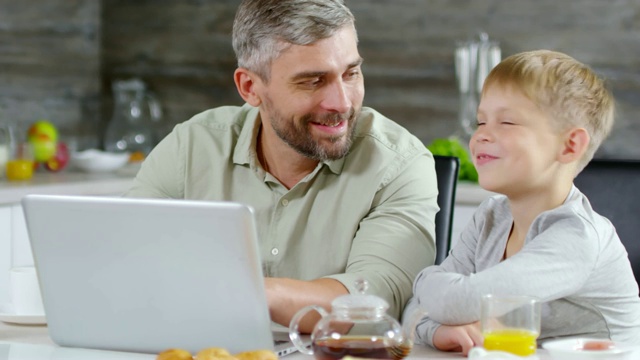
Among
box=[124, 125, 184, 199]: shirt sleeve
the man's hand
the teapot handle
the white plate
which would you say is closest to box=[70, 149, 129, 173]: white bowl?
box=[124, 125, 184, 199]: shirt sleeve

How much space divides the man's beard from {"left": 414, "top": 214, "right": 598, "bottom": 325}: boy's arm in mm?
483

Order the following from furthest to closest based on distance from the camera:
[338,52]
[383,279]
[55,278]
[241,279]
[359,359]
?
[338,52] → [383,279] → [55,278] → [241,279] → [359,359]

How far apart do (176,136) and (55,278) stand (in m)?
0.76

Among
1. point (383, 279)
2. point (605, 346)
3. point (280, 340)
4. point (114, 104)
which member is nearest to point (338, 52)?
point (383, 279)

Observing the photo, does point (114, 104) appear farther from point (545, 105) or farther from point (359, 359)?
point (359, 359)

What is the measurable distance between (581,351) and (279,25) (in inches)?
35.6

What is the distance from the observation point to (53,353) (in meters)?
1.61

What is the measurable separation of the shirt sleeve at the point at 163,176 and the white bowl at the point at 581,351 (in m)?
0.97

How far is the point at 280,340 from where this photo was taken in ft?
5.47

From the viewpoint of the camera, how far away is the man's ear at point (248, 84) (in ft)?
7.31

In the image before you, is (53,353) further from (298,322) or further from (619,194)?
(619,194)

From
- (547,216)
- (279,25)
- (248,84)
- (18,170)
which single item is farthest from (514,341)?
(18,170)

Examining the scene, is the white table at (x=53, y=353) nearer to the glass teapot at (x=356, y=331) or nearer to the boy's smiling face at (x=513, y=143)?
the glass teapot at (x=356, y=331)

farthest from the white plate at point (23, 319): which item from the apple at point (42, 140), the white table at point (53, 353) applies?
the apple at point (42, 140)
